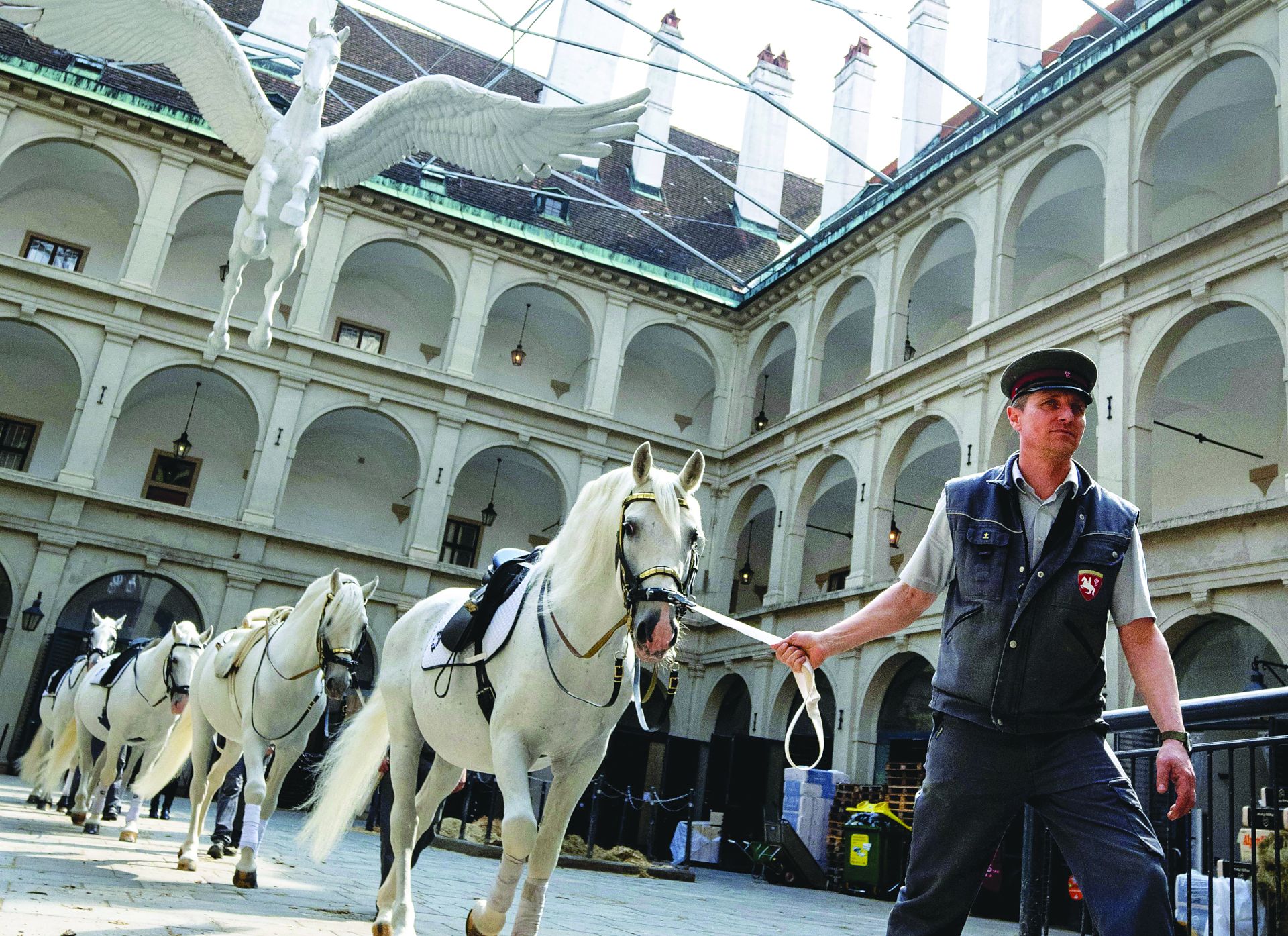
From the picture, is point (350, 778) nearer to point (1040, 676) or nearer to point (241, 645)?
point (241, 645)

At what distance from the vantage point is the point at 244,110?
1394 cm

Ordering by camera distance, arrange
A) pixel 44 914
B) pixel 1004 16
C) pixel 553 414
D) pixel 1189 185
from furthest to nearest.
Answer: pixel 553 414
pixel 1004 16
pixel 1189 185
pixel 44 914

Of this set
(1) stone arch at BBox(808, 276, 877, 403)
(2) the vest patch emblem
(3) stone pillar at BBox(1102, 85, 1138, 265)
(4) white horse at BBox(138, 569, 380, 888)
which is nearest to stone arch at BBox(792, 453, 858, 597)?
(1) stone arch at BBox(808, 276, 877, 403)

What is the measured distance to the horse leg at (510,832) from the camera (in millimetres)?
4277

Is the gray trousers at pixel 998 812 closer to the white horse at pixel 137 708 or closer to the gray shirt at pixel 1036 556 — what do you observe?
the gray shirt at pixel 1036 556

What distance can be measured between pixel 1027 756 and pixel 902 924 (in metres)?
0.58

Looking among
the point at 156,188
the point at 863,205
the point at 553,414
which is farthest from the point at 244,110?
the point at 863,205

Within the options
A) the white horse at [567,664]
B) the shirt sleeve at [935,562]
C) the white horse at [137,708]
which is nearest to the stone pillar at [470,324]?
the white horse at [137,708]

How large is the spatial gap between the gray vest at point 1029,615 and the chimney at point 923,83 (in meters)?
25.2

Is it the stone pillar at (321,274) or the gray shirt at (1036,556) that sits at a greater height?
the stone pillar at (321,274)

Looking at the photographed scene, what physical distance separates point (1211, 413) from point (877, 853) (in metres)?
10.9

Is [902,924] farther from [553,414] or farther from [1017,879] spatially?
[553,414]

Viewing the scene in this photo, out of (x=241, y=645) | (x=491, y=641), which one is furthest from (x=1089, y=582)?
(x=241, y=645)

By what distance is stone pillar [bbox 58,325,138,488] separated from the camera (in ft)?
78.5
